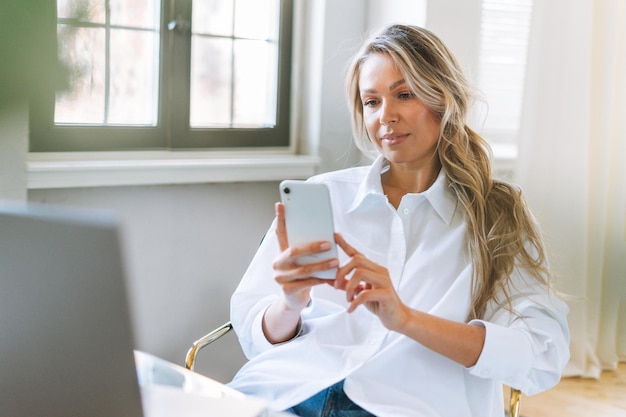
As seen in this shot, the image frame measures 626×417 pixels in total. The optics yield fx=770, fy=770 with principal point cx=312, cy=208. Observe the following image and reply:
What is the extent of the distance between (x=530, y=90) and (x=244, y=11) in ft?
3.95

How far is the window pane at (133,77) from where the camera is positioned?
7.91 ft

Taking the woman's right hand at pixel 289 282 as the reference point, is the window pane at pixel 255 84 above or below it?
above

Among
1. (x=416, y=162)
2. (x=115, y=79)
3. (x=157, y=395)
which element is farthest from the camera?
(x=115, y=79)

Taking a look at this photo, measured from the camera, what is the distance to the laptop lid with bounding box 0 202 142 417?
1.64 feet

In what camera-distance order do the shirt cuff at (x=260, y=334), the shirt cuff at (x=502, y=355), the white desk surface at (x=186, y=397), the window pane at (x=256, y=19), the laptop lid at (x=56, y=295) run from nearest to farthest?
1. the laptop lid at (x=56, y=295)
2. the white desk surface at (x=186, y=397)
3. the shirt cuff at (x=502, y=355)
4. the shirt cuff at (x=260, y=334)
5. the window pane at (x=256, y=19)

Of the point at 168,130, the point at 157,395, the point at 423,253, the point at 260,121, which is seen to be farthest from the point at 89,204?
the point at 157,395

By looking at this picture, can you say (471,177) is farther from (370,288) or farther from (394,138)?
(370,288)

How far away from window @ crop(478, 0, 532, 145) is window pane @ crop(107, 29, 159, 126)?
1318 mm

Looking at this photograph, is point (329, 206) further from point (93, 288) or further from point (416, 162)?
point (93, 288)

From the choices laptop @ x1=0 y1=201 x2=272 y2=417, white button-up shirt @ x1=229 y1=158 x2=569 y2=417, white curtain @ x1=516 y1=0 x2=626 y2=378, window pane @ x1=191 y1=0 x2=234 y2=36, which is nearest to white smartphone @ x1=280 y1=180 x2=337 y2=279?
white button-up shirt @ x1=229 y1=158 x2=569 y2=417

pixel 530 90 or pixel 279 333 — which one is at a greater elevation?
pixel 530 90

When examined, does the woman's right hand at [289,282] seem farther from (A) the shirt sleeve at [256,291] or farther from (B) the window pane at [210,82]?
(B) the window pane at [210,82]

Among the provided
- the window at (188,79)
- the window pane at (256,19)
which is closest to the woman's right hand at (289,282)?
the window at (188,79)

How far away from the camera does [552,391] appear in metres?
3.07
